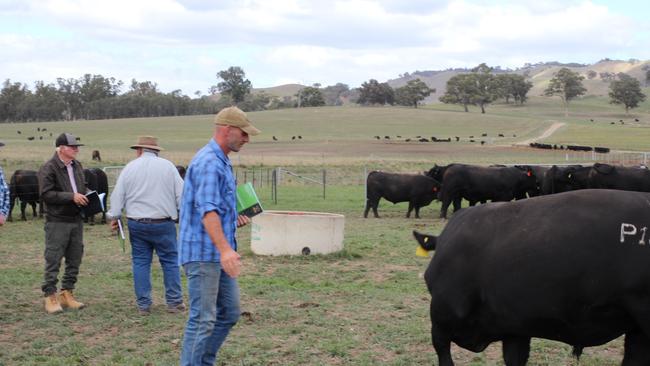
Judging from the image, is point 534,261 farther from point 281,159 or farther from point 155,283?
point 281,159

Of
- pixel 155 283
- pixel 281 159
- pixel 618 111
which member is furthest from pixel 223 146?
pixel 618 111

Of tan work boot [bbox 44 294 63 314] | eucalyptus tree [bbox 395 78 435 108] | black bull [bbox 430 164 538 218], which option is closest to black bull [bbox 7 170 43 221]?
black bull [bbox 430 164 538 218]

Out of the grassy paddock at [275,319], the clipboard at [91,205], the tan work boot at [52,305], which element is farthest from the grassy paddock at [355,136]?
the clipboard at [91,205]

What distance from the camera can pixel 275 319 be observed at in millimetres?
8734

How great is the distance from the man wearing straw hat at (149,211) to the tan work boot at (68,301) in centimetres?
82

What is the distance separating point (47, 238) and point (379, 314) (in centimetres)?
412

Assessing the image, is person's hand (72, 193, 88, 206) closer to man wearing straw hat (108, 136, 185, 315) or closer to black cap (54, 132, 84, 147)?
man wearing straw hat (108, 136, 185, 315)

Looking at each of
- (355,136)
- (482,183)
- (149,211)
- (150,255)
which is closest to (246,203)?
(149,211)

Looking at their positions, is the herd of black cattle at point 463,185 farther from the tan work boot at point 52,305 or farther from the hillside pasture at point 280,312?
the tan work boot at point 52,305

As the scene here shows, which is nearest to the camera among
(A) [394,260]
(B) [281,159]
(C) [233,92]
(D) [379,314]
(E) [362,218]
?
(D) [379,314]

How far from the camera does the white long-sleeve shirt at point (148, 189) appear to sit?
8836 millimetres

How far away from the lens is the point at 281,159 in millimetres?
45719

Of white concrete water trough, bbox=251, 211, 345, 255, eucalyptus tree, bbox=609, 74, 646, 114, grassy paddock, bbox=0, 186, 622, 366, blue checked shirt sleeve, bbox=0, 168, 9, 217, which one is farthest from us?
eucalyptus tree, bbox=609, 74, 646, 114

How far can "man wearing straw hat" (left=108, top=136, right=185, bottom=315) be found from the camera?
8.84 metres
